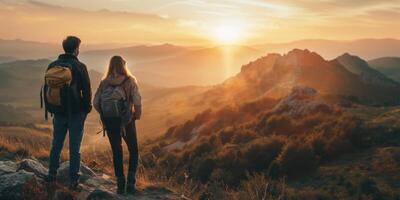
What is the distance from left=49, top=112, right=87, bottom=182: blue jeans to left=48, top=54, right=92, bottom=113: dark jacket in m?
0.23

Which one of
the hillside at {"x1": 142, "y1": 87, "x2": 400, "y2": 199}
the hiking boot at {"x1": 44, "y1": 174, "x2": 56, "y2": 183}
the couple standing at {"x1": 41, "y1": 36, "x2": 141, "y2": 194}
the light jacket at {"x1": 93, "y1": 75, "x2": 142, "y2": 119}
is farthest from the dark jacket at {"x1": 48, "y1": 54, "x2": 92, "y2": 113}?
the hillside at {"x1": 142, "y1": 87, "x2": 400, "y2": 199}

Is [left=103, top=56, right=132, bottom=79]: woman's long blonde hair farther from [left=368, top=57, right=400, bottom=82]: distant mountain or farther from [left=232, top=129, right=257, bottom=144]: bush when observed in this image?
[left=368, top=57, right=400, bottom=82]: distant mountain

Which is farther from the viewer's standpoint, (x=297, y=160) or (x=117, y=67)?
(x=297, y=160)

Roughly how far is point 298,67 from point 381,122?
53.9 metres

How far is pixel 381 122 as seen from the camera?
17.3m

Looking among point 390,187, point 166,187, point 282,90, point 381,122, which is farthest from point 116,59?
point 282,90

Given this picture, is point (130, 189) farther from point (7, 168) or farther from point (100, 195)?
point (7, 168)

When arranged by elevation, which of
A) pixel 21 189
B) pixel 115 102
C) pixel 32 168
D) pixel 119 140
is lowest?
pixel 32 168

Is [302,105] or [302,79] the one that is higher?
[302,105]

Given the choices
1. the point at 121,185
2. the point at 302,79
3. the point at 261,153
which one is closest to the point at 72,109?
the point at 121,185

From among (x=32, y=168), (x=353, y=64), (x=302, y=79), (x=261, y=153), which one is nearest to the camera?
(x=32, y=168)

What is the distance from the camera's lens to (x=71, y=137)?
786 centimetres

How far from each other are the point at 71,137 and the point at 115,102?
98 cm

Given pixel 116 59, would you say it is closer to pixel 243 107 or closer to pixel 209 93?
pixel 243 107
